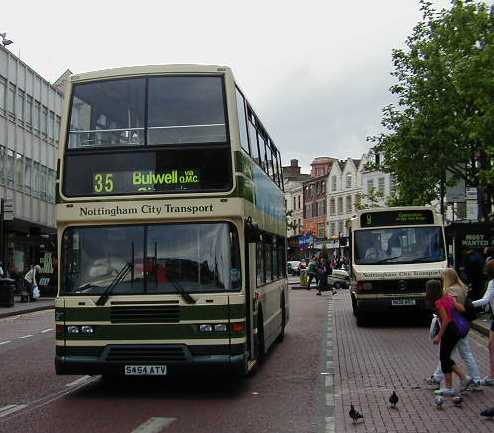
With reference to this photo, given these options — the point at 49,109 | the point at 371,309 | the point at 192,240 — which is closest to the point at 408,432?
the point at 192,240

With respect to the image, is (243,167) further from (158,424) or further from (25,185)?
(25,185)

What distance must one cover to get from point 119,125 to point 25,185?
35.1 meters

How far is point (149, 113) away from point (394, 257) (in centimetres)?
1128

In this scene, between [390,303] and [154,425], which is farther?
[390,303]

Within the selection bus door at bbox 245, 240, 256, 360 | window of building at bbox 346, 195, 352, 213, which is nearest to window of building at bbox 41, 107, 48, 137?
bus door at bbox 245, 240, 256, 360

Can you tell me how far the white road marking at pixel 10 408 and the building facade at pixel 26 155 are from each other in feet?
95.7

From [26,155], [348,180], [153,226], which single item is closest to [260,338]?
[153,226]

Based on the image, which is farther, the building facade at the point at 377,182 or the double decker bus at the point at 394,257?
the building facade at the point at 377,182

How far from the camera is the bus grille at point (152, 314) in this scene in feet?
33.1

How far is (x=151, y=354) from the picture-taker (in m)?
10.1

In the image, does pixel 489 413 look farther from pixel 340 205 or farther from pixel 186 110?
pixel 340 205

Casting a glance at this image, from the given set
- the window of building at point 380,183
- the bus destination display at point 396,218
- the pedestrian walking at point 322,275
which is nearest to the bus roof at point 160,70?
the bus destination display at point 396,218

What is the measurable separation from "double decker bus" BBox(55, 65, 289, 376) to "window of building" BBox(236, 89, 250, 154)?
0.38 m

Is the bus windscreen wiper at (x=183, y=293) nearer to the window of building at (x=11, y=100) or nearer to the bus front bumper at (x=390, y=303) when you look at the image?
the bus front bumper at (x=390, y=303)
